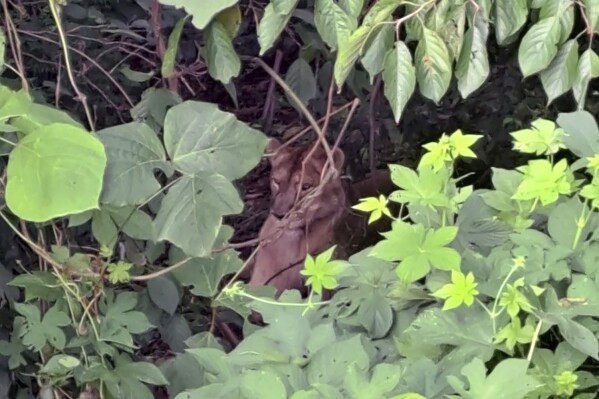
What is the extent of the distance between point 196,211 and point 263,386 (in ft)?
1.38

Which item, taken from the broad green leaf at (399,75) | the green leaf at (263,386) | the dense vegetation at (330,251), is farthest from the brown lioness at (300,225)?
the green leaf at (263,386)

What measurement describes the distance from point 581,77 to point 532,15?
0.65 feet

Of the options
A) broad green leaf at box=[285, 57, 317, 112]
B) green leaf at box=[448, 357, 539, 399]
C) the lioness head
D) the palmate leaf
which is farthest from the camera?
the lioness head

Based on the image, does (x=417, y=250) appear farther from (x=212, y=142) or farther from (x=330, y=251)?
(x=212, y=142)

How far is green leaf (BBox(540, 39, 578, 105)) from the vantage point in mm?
979

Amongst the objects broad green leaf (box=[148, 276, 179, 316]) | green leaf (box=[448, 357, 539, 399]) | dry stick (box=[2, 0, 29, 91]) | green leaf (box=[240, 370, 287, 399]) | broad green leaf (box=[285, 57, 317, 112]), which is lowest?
broad green leaf (box=[148, 276, 179, 316])

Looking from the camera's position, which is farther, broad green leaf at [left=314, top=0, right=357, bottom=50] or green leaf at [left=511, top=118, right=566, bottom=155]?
broad green leaf at [left=314, top=0, right=357, bottom=50]

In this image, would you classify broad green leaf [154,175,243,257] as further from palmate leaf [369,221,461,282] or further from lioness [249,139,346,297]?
lioness [249,139,346,297]

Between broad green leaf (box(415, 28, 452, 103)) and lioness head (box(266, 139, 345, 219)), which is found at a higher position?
broad green leaf (box(415, 28, 452, 103))

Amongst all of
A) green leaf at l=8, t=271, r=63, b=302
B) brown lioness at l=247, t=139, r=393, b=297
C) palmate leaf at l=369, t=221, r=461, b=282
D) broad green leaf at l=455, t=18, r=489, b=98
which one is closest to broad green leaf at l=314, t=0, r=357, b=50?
broad green leaf at l=455, t=18, r=489, b=98

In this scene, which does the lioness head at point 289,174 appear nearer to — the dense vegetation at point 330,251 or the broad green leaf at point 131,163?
the dense vegetation at point 330,251

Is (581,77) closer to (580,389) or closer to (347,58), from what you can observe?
(347,58)

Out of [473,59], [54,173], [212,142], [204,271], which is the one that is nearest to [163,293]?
[204,271]

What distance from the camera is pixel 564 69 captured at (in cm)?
98
